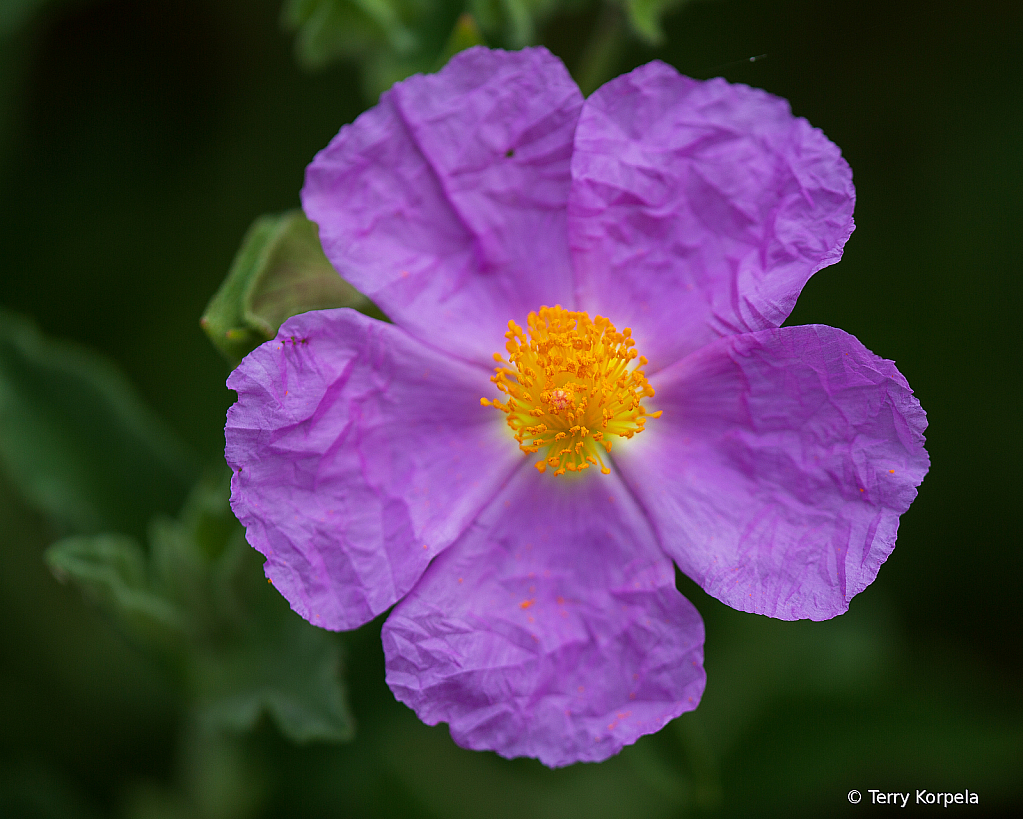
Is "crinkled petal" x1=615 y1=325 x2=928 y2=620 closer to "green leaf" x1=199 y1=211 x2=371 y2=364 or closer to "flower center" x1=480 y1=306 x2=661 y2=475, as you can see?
"flower center" x1=480 y1=306 x2=661 y2=475

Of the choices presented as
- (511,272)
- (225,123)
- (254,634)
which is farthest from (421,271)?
(225,123)

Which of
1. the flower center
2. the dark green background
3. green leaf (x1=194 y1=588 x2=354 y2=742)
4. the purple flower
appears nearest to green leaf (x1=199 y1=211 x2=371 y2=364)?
the purple flower

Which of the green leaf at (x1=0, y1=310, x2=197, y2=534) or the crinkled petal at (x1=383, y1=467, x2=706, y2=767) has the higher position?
the green leaf at (x1=0, y1=310, x2=197, y2=534)

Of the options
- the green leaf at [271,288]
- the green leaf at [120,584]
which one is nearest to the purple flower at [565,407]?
the green leaf at [271,288]

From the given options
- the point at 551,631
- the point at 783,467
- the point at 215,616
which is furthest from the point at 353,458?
the point at 783,467

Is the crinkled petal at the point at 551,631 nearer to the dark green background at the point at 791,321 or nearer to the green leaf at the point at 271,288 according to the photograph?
the green leaf at the point at 271,288

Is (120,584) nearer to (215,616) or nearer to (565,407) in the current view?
(215,616)
